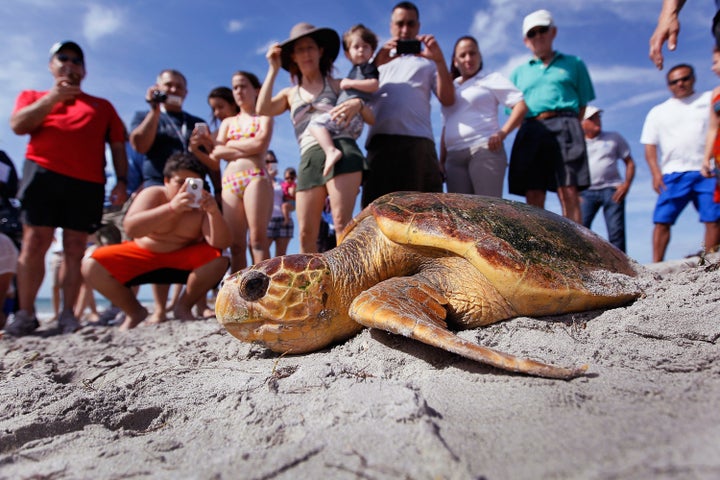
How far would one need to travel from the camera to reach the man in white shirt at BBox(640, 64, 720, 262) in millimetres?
3678

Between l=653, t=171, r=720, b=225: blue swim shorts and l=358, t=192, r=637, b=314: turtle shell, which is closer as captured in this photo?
l=358, t=192, r=637, b=314: turtle shell

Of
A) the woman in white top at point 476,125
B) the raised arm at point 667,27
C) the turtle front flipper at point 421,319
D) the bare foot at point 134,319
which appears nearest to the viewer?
the turtle front flipper at point 421,319

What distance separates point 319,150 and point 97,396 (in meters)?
1.82

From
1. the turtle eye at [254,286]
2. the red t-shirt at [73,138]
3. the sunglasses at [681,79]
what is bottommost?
the turtle eye at [254,286]

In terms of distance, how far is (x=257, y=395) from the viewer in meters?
1.17

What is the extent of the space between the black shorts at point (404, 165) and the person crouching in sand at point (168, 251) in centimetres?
123

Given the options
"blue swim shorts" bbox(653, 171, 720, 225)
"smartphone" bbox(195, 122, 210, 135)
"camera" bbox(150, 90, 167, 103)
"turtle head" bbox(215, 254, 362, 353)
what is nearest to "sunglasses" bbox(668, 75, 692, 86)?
"blue swim shorts" bbox(653, 171, 720, 225)

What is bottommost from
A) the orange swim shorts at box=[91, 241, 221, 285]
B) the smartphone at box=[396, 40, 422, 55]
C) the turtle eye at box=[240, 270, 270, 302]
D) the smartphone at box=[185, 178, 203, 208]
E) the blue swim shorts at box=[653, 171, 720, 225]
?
the orange swim shorts at box=[91, 241, 221, 285]

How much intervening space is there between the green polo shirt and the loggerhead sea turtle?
2.03 meters

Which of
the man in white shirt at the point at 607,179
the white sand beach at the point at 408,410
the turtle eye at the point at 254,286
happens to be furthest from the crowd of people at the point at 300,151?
the white sand beach at the point at 408,410

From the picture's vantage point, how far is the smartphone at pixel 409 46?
288cm

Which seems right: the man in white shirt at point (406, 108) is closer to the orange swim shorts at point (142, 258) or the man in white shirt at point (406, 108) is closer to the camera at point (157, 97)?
the orange swim shorts at point (142, 258)

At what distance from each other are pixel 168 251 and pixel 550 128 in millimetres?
3145

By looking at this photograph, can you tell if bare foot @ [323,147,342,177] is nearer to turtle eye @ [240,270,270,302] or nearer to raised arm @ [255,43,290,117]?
raised arm @ [255,43,290,117]
